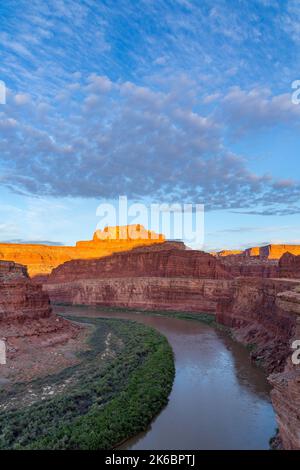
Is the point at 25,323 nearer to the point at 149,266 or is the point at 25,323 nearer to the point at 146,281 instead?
the point at 146,281

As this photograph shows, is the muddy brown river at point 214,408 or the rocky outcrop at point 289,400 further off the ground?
the rocky outcrop at point 289,400

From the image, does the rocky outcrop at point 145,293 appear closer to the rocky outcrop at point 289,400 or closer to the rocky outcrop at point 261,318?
the rocky outcrop at point 261,318

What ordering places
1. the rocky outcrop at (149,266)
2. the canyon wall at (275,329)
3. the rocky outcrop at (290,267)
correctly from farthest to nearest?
1. the rocky outcrop at (149,266)
2. the rocky outcrop at (290,267)
3. the canyon wall at (275,329)

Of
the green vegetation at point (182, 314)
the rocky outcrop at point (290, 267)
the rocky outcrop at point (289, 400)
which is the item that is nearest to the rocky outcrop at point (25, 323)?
the rocky outcrop at point (289, 400)

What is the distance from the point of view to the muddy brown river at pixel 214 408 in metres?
11.3

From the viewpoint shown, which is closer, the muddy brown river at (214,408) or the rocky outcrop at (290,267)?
the muddy brown river at (214,408)

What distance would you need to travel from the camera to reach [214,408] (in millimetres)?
14062

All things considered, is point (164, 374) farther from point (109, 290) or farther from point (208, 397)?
point (109, 290)

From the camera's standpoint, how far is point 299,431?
7723mm

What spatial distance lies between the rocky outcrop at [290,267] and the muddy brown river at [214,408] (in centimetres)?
2233

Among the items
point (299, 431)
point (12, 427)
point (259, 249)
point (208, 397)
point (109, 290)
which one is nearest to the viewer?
point (299, 431)

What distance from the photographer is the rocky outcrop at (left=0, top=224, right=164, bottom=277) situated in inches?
3716
